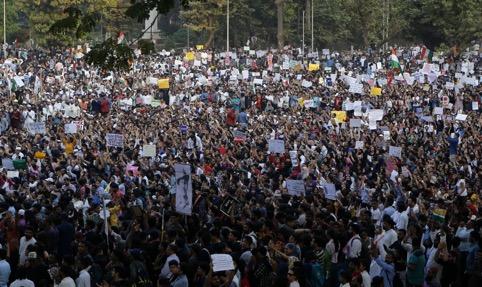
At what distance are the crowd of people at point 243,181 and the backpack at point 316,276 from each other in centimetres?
2

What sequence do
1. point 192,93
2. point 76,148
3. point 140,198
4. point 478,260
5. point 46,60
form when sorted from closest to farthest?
1. point 478,260
2. point 140,198
3. point 76,148
4. point 192,93
5. point 46,60

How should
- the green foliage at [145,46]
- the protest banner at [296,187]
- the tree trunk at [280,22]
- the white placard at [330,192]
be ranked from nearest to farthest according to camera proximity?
the green foliage at [145,46], the white placard at [330,192], the protest banner at [296,187], the tree trunk at [280,22]

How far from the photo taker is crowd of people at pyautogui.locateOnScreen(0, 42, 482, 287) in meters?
13.0

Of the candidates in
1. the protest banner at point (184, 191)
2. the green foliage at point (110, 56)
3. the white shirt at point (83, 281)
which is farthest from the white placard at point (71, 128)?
the white shirt at point (83, 281)

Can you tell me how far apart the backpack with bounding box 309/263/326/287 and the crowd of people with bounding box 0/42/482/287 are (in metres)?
0.02

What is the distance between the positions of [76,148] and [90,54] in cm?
1383

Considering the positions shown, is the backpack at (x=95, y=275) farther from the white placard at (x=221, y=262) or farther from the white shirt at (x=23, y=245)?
the white shirt at (x=23, y=245)

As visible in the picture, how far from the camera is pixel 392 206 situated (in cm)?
1717

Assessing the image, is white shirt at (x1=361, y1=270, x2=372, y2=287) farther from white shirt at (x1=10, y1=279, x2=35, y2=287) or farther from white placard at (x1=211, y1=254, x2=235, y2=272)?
white shirt at (x1=10, y1=279, x2=35, y2=287)

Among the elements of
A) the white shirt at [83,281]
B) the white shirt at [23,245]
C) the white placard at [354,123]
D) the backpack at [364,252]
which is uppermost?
the white shirt at [83,281]

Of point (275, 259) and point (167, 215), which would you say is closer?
point (275, 259)

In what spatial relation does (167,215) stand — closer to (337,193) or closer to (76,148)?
(337,193)

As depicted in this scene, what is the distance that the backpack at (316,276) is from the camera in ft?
41.5

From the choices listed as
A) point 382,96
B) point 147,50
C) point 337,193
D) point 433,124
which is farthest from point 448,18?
point 147,50
